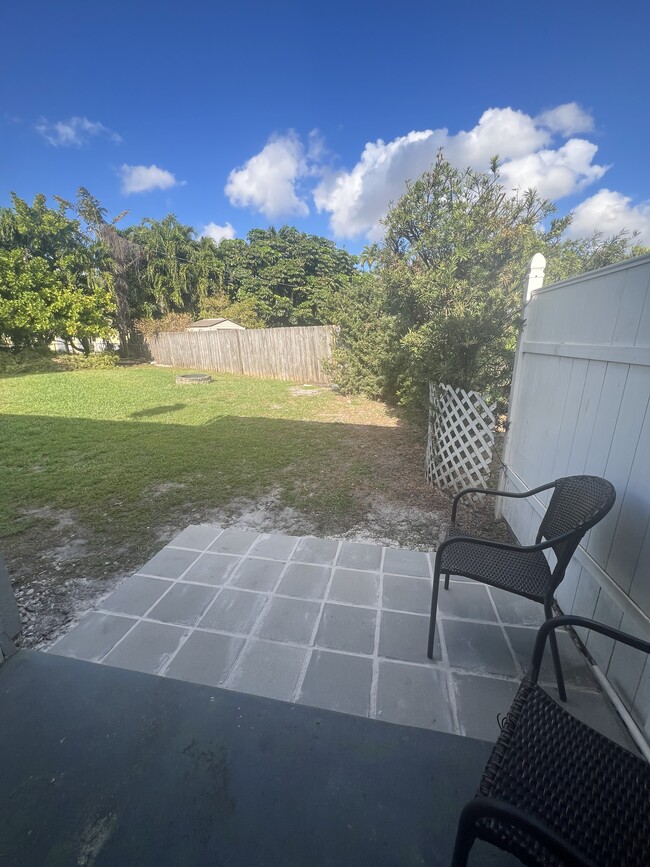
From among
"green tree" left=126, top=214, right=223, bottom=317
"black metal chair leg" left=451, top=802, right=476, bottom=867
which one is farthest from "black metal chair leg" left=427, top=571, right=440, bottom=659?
"green tree" left=126, top=214, right=223, bottom=317

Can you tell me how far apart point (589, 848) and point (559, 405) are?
1.97 meters

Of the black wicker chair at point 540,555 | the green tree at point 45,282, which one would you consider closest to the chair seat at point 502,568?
the black wicker chair at point 540,555

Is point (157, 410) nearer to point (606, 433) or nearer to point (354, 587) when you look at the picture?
point (354, 587)

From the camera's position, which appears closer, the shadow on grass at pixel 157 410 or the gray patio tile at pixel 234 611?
the gray patio tile at pixel 234 611

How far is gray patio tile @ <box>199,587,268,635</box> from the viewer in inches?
73.7

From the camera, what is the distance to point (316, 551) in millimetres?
2545

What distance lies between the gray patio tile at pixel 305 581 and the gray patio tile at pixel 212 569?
378mm

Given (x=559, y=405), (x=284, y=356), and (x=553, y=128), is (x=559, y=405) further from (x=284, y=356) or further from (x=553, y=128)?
(x=284, y=356)

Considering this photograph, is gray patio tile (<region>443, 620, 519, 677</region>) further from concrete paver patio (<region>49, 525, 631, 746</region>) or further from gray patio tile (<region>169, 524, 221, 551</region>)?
gray patio tile (<region>169, 524, 221, 551</region>)

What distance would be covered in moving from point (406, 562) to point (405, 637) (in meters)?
0.67

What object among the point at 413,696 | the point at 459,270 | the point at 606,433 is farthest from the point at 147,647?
the point at 459,270

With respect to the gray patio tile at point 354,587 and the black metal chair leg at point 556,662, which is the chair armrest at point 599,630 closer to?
the black metal chair leg at point 556,662

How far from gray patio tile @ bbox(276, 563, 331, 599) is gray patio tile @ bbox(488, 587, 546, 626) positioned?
1.00m

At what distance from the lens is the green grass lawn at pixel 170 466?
9.47 ft
